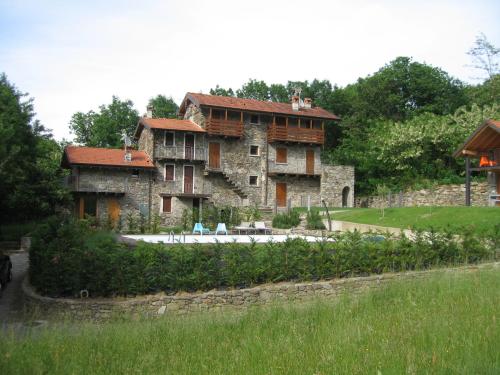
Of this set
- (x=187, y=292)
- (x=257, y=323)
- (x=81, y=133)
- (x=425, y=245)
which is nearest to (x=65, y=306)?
(x=187, y=292)

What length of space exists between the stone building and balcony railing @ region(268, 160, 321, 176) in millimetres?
75

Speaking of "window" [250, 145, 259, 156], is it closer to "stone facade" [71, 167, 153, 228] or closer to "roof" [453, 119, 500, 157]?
"stone facade" [71, 167, 153, 228]

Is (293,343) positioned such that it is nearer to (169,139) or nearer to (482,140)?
(482,140)

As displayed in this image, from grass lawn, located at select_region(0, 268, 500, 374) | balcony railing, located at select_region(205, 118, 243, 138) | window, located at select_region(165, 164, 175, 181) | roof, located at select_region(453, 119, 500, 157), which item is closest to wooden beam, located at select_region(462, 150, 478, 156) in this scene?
roof, located at select_region(453, 119, 500, 157)

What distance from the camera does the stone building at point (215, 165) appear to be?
31609 mm

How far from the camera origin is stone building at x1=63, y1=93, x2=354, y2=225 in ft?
104

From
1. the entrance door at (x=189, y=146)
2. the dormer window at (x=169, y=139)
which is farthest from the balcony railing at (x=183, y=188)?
Answer: the dormer window at (x=169, y=139)

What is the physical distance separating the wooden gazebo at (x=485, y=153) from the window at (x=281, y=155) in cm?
1342

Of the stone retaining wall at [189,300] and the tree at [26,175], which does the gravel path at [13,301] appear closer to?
the stone retaining wall at [189,300]

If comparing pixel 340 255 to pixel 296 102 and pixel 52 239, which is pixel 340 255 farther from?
pixel 296 102

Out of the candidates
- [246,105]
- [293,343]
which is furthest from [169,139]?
[293,343]

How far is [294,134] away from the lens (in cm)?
3703

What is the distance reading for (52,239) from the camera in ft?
43.5

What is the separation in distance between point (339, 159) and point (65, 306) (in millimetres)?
36578
